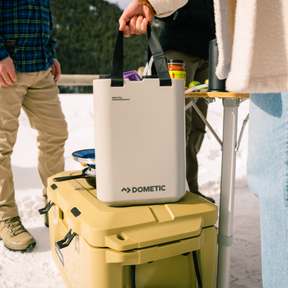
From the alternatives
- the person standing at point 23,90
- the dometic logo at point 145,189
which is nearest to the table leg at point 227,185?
the dometic logo at point 145,189

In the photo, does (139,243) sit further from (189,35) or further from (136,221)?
(189,35)

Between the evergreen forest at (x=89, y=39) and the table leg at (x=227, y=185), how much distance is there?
17.7 feet

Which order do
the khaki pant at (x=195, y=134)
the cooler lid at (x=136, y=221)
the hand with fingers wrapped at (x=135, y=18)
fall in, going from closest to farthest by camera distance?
the cooler lid at (x=136, y=221) < the hand with fingers wrapped at (x=135, y=18) < the khaki pant at (x=195, y=134)

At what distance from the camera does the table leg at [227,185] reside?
3.03ft

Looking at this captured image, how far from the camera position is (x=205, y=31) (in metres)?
1.71

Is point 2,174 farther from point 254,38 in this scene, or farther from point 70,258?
point 254,38

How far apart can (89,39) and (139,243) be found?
6117 mm

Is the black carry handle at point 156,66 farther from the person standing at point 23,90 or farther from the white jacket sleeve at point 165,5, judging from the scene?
the person standing at point 23,90

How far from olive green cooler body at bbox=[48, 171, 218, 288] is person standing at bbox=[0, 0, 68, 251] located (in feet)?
2.14

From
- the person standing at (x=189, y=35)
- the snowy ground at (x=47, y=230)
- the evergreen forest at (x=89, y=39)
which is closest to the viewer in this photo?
the snowy ground at (x=47, y=230)

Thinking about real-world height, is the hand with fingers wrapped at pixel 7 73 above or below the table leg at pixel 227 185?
above

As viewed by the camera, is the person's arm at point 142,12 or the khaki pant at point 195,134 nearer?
the person's arm at point 142,12

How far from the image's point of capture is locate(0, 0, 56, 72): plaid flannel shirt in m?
1.32

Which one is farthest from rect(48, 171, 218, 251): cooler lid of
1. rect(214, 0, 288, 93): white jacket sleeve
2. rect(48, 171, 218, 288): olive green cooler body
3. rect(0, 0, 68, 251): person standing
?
rect(0, 0, 68, 251): person standing
